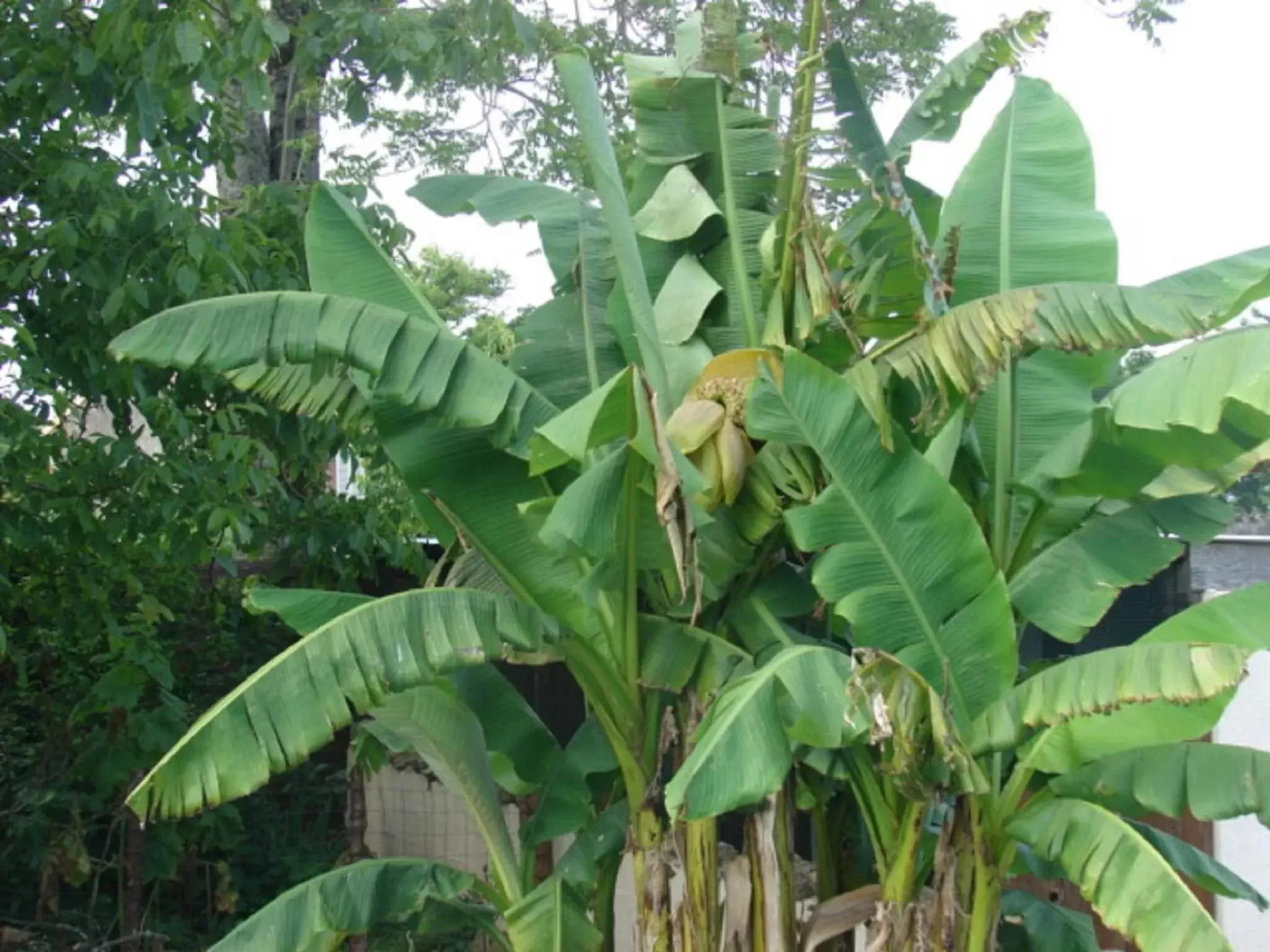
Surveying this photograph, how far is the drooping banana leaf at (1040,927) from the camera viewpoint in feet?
17.2

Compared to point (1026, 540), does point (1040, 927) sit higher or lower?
lower

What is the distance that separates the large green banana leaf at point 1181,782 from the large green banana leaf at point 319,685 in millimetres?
1755

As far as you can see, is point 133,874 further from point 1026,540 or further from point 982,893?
point 1026,540

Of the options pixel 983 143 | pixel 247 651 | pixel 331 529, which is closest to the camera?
pixel 983 143

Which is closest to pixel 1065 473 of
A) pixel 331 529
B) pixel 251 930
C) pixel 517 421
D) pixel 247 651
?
pixel 517 421

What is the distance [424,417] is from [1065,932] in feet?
10.0

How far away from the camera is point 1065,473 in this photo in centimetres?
421

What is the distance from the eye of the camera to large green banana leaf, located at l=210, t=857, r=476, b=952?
4.80 metres

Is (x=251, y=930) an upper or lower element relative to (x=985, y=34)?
lower

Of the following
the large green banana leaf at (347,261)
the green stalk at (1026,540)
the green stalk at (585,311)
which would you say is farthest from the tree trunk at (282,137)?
the green stalk at (1026,540)

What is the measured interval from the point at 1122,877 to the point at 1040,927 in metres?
1.75

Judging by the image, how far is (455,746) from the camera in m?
5.16

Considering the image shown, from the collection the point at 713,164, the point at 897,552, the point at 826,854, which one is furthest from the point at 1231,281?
the point at 826,854

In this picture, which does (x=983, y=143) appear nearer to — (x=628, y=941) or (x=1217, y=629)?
(x=1217, y=629)
